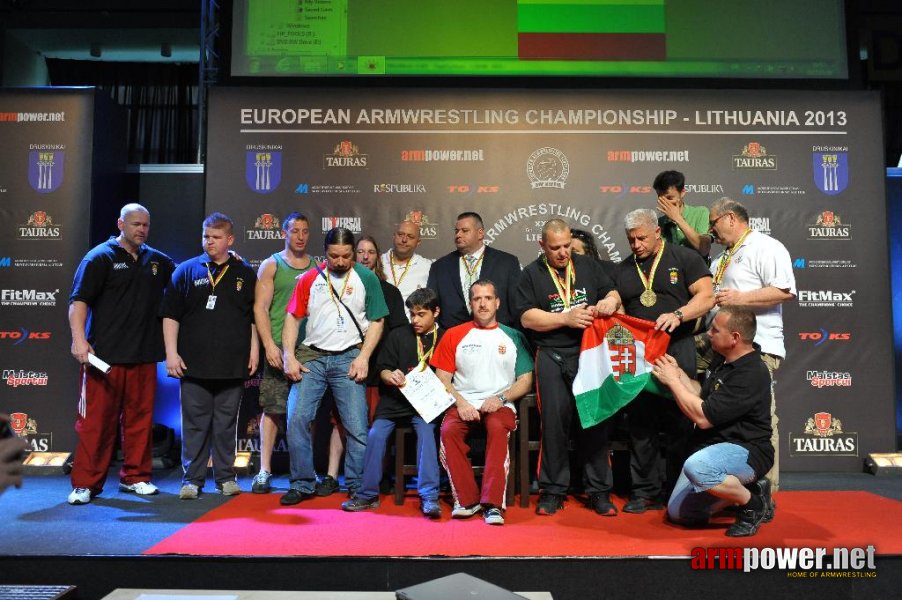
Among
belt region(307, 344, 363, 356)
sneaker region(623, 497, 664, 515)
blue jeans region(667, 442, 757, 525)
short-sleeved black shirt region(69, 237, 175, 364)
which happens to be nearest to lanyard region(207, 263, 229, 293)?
short-sleeved black shirt region(69, 237, 175, 364)

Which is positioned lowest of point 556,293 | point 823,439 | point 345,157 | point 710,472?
point 823,439

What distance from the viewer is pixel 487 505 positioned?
373 centimetres

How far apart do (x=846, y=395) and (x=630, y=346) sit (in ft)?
8.40

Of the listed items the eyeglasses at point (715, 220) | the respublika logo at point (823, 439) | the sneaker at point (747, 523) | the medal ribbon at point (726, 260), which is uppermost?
the eyeglasses at point (715, 220)

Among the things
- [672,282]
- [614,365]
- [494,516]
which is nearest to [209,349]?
[494,516]

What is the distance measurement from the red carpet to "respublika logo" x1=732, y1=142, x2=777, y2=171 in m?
2.57

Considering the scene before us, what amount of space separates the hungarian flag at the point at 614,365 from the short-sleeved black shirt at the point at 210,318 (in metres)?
2.01

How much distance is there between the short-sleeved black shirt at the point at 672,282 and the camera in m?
3.93

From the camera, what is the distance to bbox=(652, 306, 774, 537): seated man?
10.9ft

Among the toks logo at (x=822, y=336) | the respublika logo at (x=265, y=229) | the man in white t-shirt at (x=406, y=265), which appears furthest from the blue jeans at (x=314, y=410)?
the toks logo at (x=822, y=336)

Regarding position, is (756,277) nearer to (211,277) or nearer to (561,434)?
(561,434)

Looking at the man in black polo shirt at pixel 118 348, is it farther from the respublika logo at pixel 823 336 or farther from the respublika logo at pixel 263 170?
the respublika logo at pixel 823 336

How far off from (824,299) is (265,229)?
4216 mm

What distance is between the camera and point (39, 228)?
552 centimetres
